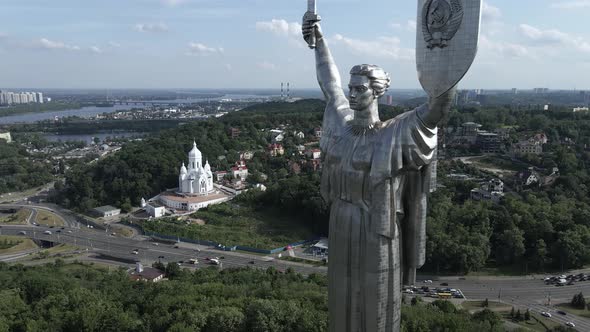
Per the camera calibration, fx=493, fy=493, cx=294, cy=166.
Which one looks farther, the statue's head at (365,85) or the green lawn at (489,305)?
the green lawn at (489,305)

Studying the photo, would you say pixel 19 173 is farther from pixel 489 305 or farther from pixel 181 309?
pixel 489 305

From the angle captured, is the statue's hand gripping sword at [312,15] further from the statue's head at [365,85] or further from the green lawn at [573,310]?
→ the green lawn at [573,310]

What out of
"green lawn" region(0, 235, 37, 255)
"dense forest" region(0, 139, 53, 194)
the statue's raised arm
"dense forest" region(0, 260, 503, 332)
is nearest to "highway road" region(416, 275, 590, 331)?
"dense forest" region(0, 260, 503, 332)

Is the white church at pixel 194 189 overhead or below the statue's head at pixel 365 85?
below

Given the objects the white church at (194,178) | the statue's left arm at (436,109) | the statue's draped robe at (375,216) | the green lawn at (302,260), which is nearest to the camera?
the statue's left arm at (436,109)

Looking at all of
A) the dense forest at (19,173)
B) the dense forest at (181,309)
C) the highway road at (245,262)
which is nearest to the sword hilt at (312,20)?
the dense forest at (181,309)

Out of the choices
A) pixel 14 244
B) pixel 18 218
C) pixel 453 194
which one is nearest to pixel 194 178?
pixel 14 244
